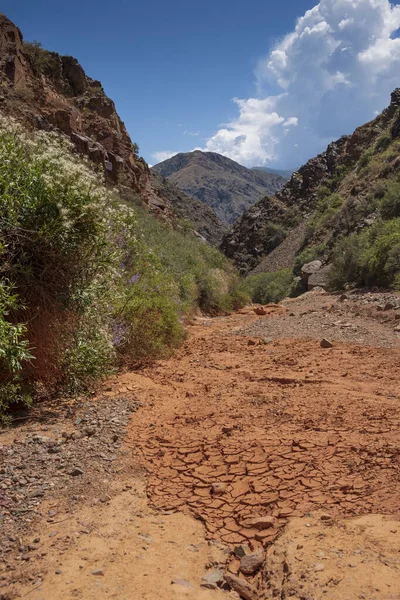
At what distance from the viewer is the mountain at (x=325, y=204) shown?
95.5ft

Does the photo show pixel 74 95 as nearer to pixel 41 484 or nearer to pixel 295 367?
pixel 295 367

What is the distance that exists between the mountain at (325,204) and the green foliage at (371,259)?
3.75 metres

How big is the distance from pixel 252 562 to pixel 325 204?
4328 cm

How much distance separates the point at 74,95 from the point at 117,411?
28751mm

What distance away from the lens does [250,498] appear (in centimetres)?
338

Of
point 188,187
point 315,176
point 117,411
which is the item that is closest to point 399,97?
point 315,176

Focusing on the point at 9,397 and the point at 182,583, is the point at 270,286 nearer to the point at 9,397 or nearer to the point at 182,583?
the point at 9,397

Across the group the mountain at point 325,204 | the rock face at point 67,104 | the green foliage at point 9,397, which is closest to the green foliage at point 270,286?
the mountain at point 325,204

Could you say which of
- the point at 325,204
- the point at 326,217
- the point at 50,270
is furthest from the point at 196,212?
the point at 50,270

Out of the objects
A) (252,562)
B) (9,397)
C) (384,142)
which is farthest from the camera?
(384,142)

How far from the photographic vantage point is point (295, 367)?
7441 mm

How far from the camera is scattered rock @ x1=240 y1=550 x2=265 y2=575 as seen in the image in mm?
2679

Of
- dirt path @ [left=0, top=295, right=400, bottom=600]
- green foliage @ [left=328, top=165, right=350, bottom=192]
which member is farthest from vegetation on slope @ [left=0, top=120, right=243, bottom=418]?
green foliage @ [left=328, top=165, right=350, bottom=192]

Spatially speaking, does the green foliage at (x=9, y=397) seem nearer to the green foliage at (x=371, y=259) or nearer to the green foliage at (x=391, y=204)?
the green foliage at (x=371, y=259)
